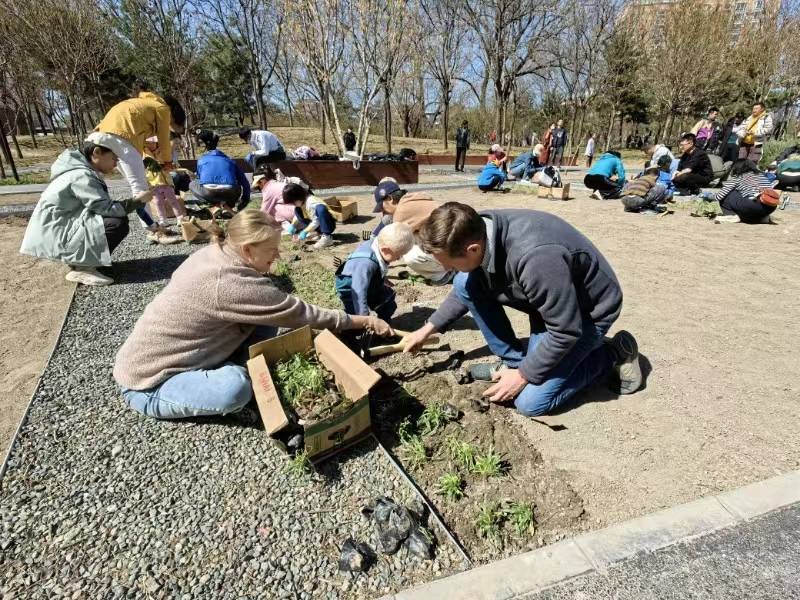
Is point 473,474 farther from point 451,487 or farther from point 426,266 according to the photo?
point 426,266

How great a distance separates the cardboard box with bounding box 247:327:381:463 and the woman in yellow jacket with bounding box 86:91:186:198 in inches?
144

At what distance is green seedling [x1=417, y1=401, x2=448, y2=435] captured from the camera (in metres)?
2.54

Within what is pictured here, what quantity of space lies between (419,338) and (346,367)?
684mm

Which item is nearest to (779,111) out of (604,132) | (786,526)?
(604,132)

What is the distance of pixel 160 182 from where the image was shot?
705 cm

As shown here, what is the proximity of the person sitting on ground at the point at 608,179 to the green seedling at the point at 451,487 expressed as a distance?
31.2 ft

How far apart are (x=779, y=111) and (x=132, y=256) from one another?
3294 cm

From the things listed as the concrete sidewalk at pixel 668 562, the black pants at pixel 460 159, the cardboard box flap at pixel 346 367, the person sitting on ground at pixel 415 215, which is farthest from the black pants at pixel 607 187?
the cardboard box flap at pixel 346 367

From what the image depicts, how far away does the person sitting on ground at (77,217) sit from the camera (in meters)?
4.36

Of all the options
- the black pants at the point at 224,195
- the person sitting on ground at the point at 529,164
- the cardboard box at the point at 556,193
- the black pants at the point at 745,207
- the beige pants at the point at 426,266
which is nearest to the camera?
the beige pants at the point at 426,266

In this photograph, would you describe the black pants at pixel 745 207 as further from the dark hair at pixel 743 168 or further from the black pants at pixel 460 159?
the black pants at pixel 460 159

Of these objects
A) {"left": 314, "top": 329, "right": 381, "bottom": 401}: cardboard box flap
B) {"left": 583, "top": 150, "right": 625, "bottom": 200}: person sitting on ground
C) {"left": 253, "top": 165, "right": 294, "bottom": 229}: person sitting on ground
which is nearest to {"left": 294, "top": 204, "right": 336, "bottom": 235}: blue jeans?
{"left": 253, "top": 165, "right": 294, "bottom": 229}: person sitting on ground

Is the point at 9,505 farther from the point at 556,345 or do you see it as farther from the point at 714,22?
the point at 714,22

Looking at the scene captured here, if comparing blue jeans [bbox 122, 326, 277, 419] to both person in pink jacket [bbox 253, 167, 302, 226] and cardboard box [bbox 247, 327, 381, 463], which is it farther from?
person in pink jacket [bbox 253, 167, 302, 226]
